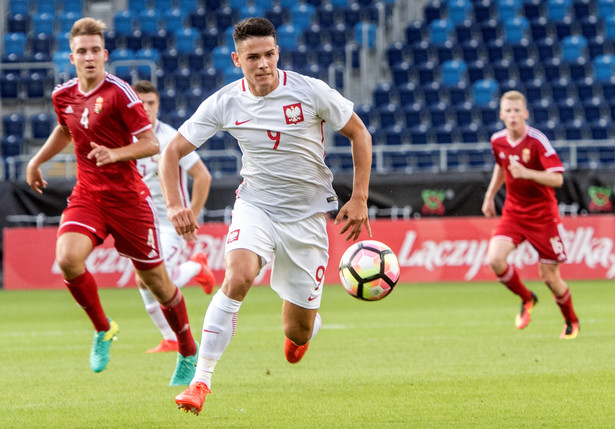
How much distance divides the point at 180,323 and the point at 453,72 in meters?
18.5

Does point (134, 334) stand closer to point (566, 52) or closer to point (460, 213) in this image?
point (460, 213)

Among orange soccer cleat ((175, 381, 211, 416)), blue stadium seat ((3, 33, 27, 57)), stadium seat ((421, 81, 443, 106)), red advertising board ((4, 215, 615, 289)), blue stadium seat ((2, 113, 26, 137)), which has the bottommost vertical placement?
red advertising board ((4, 215, 615, 289))

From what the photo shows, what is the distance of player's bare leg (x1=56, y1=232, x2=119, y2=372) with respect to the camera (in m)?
6.90

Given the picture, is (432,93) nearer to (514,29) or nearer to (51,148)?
(514,29)

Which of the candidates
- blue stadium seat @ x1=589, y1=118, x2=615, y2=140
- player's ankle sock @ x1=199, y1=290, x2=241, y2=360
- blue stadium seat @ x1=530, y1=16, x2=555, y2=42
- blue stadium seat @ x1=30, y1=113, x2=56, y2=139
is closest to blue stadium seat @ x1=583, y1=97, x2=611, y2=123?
blue stadium seat @ x1=589, y1=118, x2=615, y2=140

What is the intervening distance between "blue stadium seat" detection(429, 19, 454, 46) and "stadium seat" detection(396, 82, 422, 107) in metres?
2.06

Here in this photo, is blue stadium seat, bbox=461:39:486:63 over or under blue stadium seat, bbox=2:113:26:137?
over

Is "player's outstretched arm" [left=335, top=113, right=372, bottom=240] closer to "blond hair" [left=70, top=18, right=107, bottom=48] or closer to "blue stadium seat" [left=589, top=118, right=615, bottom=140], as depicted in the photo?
"blond hair" [left=70, top=18, right=107, bottom=48]

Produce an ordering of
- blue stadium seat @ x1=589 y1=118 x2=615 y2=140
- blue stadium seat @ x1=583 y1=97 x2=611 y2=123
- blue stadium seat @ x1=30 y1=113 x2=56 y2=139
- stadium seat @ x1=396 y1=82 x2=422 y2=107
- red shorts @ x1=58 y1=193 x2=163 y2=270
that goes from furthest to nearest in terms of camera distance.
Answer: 1. stadium seat @ x1=396 y1=82 x2=422 y2=107
2. blue stadium seat @ x1=583 y1=97 x2=611 y2=123
3. blue stadium seat @ x1=30 y1=113 x2=56 y2=139
4. blue stadium seat @ x1=589 y1=118 x2=615 y2=140
5. red shorts @ x1=58 y1=193 x2=163 y2=270

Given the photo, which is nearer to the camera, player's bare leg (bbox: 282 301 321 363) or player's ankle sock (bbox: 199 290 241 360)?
player's ankle sock (bbox: 199 290 241 360)

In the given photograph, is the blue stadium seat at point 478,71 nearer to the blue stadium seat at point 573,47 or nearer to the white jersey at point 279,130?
the blue stadium seat at point 573,47

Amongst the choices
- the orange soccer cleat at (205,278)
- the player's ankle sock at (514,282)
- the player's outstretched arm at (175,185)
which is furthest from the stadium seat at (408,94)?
the player's outstretched arm at (175,185)

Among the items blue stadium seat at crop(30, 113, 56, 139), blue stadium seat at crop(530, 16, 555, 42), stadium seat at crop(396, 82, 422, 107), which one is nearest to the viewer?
blue stadium seat at crop(30, 113, 56, 139)

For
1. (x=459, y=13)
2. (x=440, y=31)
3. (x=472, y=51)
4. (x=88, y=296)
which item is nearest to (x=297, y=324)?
(x=88, y=296)
